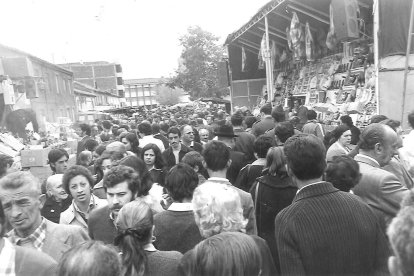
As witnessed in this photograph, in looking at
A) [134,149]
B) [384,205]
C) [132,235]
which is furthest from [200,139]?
[132,235]

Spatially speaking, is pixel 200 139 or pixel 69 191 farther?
pixel 200 139

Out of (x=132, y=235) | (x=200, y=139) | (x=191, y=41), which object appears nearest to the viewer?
(x=132, y=235)

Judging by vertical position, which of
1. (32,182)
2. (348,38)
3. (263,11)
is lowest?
(32,182)

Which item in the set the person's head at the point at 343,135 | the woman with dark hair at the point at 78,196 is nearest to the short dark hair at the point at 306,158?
the woman with dark hair at the point at 78,196

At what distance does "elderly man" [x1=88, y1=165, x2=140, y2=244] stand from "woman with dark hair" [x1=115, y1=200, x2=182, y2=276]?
0.94 metres

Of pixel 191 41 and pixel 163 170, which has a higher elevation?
pixel 191 41

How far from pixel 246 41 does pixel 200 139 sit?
13738 millimetres

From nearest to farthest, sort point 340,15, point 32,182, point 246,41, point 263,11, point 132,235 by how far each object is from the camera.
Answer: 1. point 132,235
2. point 32,182
3. point 340,15
4. point 263,11
5. point 246,41

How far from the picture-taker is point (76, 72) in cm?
6869

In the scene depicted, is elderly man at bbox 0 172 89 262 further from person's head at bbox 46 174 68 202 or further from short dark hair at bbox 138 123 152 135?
short dark hair at bbox 138 123 152 135

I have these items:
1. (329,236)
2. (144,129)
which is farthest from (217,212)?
(144,129)

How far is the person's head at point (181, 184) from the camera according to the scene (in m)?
3.13

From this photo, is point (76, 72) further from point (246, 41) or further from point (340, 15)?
point (340, 15)

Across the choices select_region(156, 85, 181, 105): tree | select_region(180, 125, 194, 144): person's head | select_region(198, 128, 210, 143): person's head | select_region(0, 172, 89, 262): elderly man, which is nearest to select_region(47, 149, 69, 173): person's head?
select_region(180, 125, 194, 144): person's head
